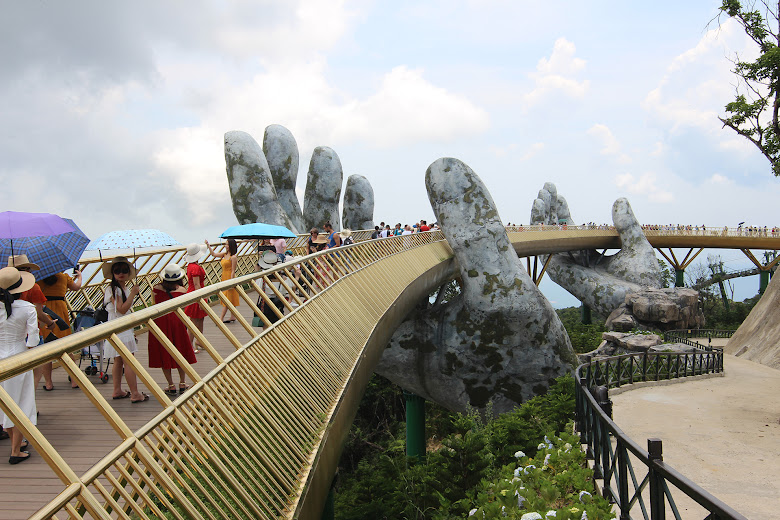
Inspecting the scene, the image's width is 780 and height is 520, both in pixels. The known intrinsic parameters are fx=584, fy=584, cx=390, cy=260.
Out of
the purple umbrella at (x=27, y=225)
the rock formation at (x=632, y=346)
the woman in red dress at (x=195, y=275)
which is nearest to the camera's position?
the purple umbrella at (x=27, y=225)

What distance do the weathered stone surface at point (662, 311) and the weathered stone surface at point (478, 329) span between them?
11711mm

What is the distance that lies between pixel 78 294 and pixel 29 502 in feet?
23.4

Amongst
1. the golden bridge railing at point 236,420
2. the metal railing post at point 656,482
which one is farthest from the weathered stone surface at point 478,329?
the metal railing post at point 656,482

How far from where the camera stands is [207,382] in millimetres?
3557

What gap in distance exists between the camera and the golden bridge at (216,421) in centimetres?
248

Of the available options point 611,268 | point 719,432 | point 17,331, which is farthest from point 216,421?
point 611,268

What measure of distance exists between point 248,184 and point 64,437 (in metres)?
21.7

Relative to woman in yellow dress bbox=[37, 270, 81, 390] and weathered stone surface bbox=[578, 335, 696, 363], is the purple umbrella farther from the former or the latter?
weathered stone surface bbox=[578, 335, 696, 363]

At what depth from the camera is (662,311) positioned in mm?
28406

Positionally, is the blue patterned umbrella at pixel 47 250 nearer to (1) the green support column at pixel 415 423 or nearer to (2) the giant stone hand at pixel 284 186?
(1) the green support column at pixel 415 423

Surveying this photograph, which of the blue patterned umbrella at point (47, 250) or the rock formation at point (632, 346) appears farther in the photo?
→ the rock formation at point (632, 346)

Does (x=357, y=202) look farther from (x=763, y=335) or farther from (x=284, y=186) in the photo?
(x=763, y=335)

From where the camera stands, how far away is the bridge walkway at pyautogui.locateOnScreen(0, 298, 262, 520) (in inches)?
139

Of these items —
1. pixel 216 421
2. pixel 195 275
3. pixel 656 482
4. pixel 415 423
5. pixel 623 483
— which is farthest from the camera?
pixel 415 423
